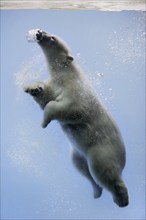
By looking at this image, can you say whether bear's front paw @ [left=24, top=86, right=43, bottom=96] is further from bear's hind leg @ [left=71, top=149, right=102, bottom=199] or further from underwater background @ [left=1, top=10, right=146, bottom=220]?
underwater background @ [left=1, top=10, right=146, bottom=220]

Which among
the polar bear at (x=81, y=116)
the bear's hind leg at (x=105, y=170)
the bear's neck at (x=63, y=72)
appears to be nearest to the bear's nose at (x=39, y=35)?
the polar bear at (x=81, y=116)

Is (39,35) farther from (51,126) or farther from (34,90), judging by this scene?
(51,126)

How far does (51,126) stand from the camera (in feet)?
7.09

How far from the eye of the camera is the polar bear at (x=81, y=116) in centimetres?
168

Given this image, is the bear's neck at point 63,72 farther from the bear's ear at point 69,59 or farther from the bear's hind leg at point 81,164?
the bear's hind leg at point 81,164

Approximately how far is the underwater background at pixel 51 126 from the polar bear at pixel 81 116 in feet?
1.28

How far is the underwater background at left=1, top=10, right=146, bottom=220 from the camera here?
228 cm

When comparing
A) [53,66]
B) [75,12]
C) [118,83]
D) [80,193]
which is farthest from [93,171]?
[75,12]

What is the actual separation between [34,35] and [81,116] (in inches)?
11.1

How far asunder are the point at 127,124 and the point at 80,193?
0.35 meters

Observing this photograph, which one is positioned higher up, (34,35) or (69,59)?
(34,35)

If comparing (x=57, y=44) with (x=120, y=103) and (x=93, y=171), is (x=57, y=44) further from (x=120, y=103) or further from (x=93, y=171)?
(x=120, y=103)

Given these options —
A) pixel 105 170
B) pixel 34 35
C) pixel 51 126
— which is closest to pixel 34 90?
pixel 34 35

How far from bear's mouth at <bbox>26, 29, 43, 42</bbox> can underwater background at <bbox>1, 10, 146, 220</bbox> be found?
51 centimetres
